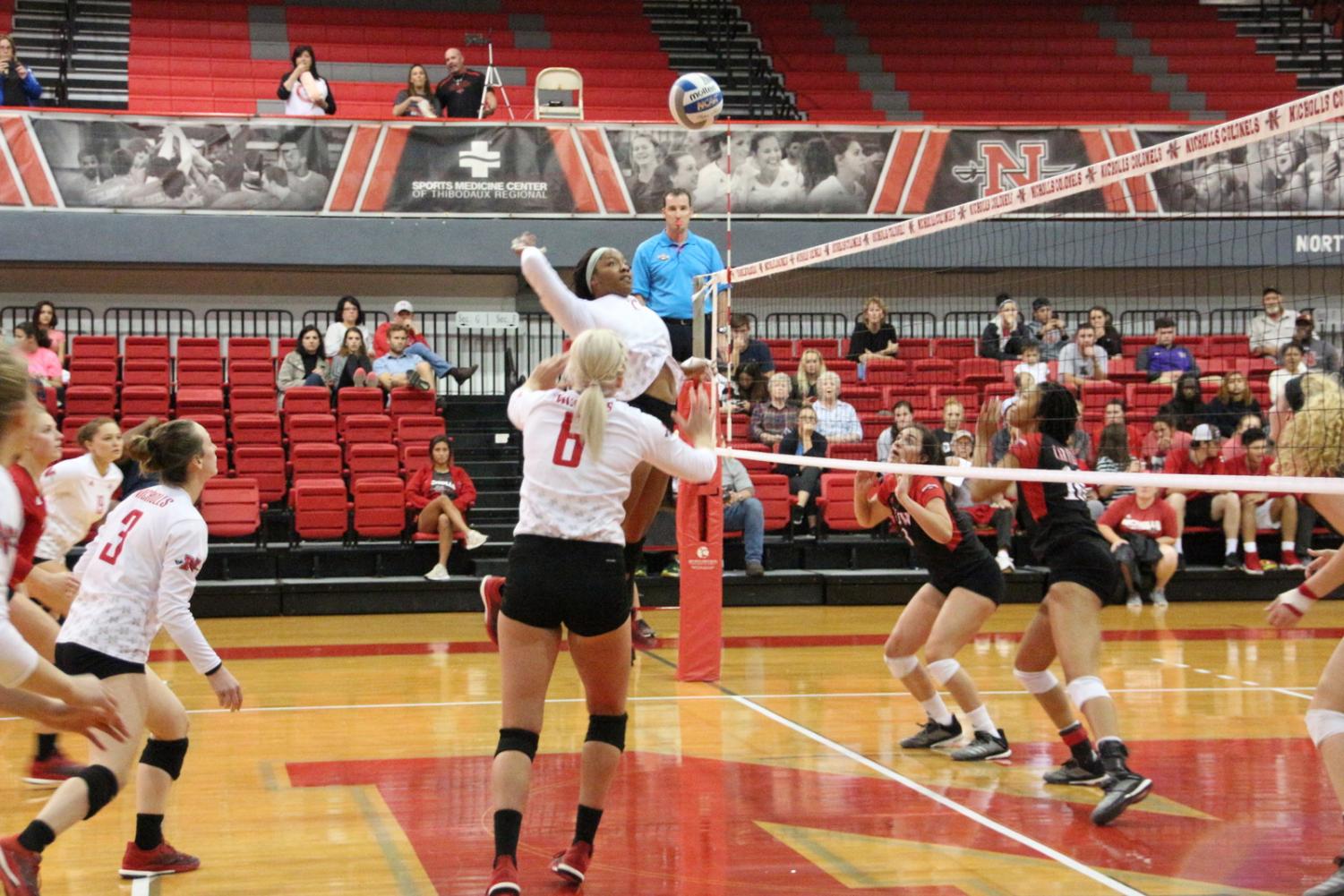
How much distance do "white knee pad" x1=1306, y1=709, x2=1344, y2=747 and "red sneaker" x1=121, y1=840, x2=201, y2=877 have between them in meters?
3.61

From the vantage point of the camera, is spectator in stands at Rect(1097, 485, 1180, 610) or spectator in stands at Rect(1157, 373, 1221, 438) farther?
spectator in stands at Rect(1097, 485, 1180, 610)

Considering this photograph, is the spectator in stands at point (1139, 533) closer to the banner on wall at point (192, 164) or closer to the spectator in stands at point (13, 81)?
the banner on wall at point (192, 164)

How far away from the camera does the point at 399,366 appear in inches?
583

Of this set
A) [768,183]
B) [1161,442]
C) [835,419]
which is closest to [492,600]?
[1161,442]

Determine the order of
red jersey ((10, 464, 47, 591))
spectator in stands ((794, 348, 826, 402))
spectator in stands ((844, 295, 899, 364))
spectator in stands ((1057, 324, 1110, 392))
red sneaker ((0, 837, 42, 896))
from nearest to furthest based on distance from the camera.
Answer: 1. red jersey ((10, 464, 47, 591))
2. red sneaker ((0, 837, 42, 896))
3. spectator in stands ((1057, 324, 1110, 392))
4. spectator in stands ((794, 348, 826, 402))
5. spectator in stands ((844, 295, 899, 364))

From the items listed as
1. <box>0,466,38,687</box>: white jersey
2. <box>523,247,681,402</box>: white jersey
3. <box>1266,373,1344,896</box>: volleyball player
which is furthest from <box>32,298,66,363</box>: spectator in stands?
<box>1266,373,1344,896</box>: volleyball player

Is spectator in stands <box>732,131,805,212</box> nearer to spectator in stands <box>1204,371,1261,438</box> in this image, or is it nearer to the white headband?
spectator in stands <box>1204,371,1261,438</box>

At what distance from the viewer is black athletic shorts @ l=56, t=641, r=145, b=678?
440cm

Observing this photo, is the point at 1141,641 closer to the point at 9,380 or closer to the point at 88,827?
the point at 88,827

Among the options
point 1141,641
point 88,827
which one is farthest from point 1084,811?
point 1141,641

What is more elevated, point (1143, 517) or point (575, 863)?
point (1143, 517)

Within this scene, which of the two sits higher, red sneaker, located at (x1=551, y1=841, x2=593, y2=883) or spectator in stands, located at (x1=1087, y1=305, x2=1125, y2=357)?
spectator in stands, located at (x1=1087, y1=305, x2=1125, y2=357)

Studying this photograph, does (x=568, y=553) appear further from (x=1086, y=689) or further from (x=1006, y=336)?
(x=1006, y=336)

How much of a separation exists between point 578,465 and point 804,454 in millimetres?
9212
